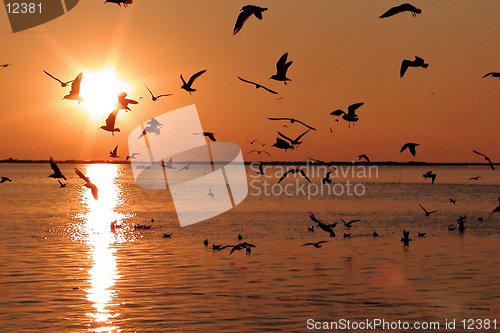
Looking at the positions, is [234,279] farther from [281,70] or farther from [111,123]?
[281,70]

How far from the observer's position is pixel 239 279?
86.2 feet

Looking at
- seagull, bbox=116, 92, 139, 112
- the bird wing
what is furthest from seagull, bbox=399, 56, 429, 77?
seagull, bbox=116, 92, 139, 112

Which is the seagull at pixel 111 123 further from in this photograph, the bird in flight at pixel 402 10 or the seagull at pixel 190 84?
the bird in flight at pixel 402 10

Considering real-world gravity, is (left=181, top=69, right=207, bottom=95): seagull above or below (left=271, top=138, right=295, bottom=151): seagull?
above

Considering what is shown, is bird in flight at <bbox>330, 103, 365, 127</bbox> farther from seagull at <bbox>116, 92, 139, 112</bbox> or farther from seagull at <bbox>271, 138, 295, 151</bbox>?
seagull at <bbox>116, 92, 139, 112</bbox>

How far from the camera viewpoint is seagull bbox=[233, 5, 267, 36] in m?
16.7

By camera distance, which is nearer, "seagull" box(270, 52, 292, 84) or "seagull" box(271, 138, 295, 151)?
"seagull" box(270, 52, 292, 84)

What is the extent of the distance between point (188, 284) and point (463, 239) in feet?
72.8

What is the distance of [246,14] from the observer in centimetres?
1723

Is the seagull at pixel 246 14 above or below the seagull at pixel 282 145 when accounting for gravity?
above

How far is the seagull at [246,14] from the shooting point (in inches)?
659

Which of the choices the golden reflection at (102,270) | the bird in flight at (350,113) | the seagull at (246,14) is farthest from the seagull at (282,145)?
the golden reflection at (102,270)

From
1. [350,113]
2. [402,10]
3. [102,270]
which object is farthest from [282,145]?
[102,270]

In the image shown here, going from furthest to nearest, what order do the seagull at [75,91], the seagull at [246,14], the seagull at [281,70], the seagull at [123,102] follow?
1. the seagull at [123,102]
2. the seagull at [75,91]
3. the seagull at [281,70]
4. the seagull at [246,14]
